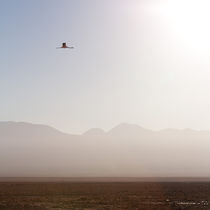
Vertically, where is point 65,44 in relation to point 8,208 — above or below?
above

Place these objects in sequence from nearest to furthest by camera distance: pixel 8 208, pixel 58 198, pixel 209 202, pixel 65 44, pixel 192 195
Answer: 1. pixel 8 208
2. pixel 65 44
3. pixel 209 202
4. pixel 58 198
5. pixel 192 195

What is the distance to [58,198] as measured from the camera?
52.2 meters

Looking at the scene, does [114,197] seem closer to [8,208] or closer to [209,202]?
[209,202]

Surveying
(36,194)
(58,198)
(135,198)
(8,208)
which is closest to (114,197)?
(135,198)

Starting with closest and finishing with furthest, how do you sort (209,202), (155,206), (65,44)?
(65,44) < (155,206) < (209,202)

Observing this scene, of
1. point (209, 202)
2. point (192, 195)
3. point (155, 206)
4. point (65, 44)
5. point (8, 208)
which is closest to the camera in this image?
point (8, 208)

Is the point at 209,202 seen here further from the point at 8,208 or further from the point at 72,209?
the point at 8,208

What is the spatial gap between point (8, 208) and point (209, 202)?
2223 centimetres

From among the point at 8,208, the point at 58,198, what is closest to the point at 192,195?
the point at 58,198

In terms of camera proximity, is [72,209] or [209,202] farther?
[209,202]

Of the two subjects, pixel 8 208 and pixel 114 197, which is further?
pixel 114 197

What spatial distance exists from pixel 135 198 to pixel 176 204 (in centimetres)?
712

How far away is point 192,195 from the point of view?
56938mm

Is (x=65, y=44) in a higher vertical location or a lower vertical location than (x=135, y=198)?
higher
